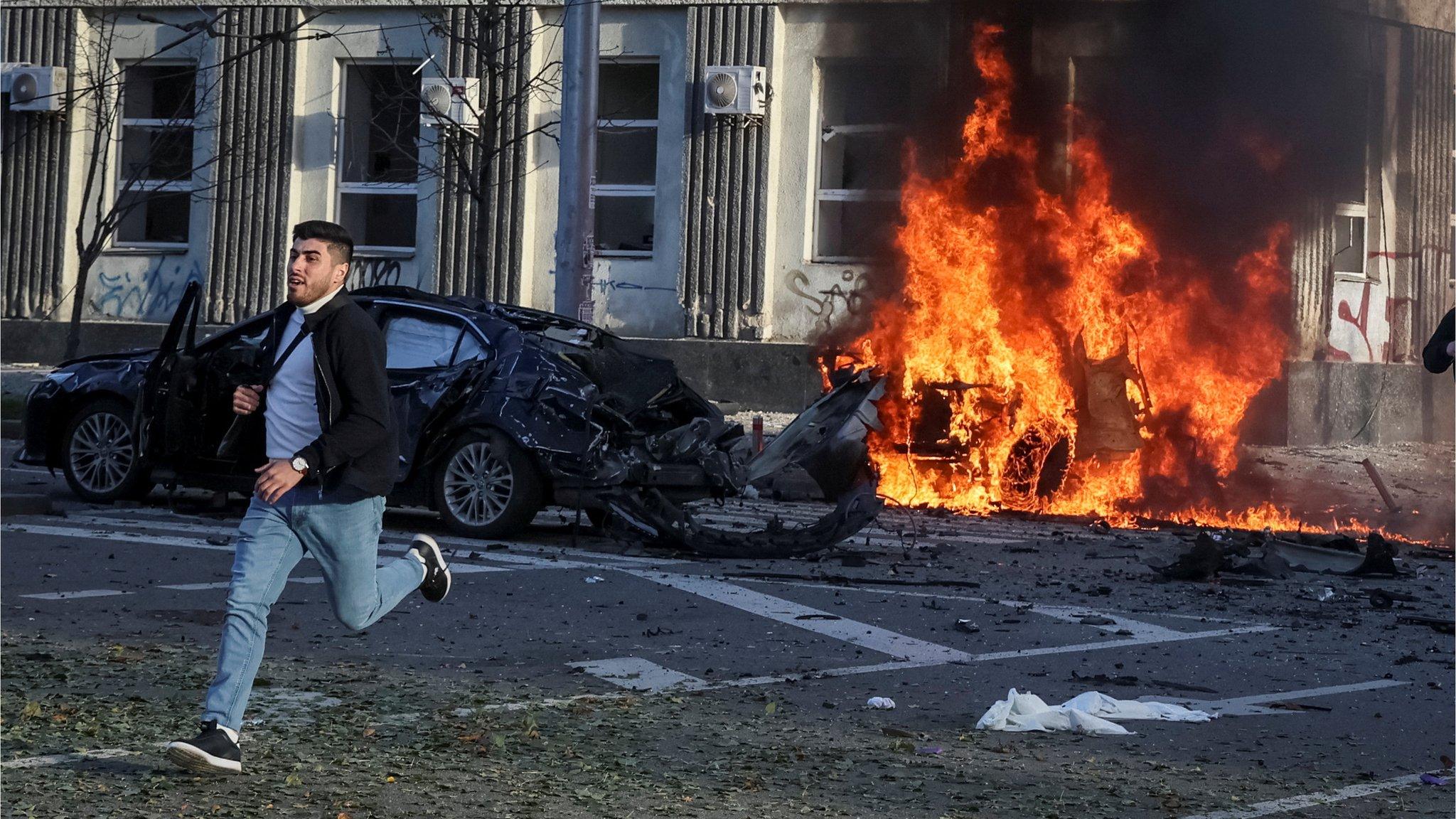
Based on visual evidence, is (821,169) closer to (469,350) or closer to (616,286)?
(616,286)

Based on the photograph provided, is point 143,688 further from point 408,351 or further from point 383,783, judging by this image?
point 408,351

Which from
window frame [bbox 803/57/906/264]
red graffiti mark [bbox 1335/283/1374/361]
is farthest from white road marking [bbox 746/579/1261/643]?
red graffiti mark [bbox 1335/283/1374/361]

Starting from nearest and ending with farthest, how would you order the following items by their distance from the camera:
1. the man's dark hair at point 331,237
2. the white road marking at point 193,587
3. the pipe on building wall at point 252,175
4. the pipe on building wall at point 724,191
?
the man's dark hair at point 331,237
the white road marking at point 193,587
the pipe on building wall at point 724,191
the pipe on building wall at point 252,175

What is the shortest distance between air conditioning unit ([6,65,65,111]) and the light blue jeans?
20.2 meters

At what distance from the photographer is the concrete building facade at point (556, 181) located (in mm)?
20203

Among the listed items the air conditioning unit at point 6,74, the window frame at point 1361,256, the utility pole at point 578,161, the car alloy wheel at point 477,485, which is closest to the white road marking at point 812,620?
the car alloy wheel at point 477,485

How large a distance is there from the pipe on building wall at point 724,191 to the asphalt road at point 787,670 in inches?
409

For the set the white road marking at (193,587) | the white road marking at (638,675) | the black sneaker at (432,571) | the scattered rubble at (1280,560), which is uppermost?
the black sneaker at (432,571)

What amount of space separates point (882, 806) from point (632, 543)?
20.8 ft

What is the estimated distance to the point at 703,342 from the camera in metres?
21.8

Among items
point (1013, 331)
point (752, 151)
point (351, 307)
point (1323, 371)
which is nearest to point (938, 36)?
point (1013, 331)

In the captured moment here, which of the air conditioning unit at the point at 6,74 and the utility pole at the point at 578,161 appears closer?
the utility pole at the point at 578,161

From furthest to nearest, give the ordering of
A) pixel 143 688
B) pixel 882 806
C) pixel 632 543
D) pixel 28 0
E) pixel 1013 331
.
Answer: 1. pixel 28 0
2. pixel 1013 331
3. pixel 632 543
4. pixel 143 688
5. pixel 882 806

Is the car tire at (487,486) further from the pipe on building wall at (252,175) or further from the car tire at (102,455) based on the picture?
the pipe on building wall at (252,175)
